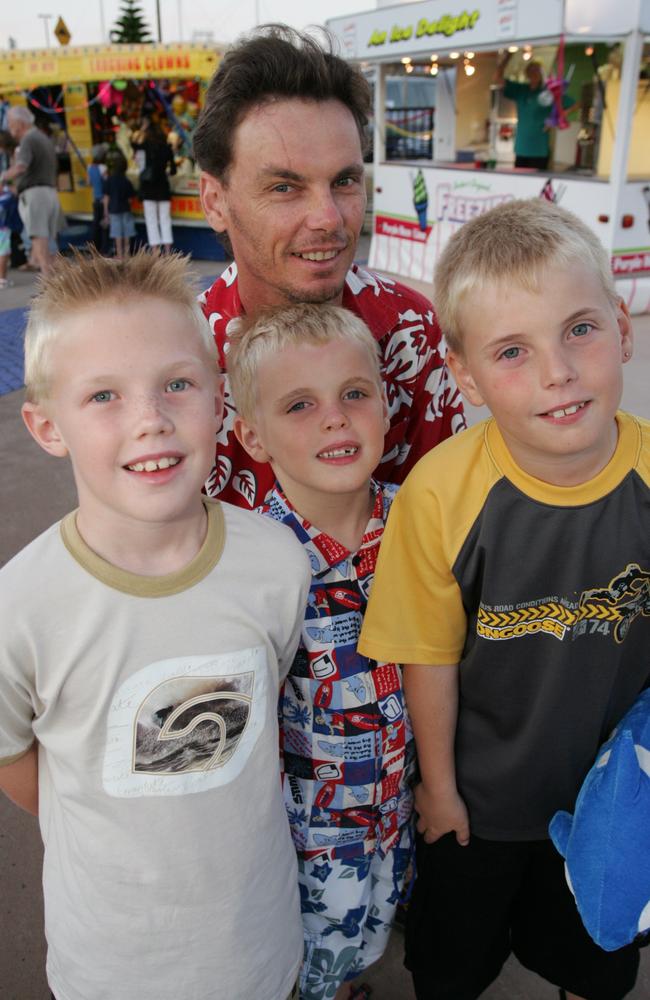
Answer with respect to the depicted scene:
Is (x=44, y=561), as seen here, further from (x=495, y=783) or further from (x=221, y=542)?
(x=495, y=783)

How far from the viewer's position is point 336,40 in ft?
6.42

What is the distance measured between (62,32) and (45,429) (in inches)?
849

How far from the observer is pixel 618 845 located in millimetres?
1226

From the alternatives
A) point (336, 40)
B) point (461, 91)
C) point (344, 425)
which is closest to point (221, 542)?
point (344, 425)

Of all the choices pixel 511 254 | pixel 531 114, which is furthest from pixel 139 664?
pixel 531 114

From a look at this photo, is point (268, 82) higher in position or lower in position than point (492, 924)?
higher

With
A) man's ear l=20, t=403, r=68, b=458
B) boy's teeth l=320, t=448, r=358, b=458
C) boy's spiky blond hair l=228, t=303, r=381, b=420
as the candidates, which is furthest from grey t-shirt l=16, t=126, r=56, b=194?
man's ear l=20, t=403, r=68, b=458

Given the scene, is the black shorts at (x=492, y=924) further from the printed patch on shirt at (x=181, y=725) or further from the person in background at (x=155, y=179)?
the person in background at (x=155, y=179)

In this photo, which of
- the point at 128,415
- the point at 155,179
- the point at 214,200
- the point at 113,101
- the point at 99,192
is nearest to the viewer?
the point at 128,415

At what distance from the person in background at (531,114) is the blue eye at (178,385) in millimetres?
8944

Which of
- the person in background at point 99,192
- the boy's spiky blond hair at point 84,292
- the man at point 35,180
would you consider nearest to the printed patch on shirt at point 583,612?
the boy's spiky blond hair at point 84,292

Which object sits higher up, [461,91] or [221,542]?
[461,91]

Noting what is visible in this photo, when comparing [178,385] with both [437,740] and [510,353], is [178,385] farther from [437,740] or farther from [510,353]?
[437,740]

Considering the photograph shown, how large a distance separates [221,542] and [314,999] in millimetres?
1112
